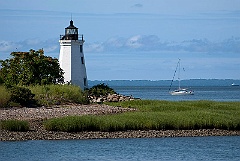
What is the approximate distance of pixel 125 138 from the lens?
36.8m

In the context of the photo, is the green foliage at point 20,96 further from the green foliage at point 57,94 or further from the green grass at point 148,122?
the green grass at point 148,122

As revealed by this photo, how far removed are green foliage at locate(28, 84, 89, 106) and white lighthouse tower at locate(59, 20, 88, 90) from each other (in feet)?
25.8

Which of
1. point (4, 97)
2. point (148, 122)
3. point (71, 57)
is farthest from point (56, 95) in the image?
point (148, 122)

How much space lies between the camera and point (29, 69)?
2168 inches

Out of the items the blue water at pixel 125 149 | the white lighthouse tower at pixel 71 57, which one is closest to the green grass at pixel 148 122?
the blue water at pixel 125 149

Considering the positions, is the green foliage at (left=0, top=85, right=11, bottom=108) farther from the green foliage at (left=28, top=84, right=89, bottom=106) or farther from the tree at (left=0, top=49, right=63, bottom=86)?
the tree at (left=0, top=49, right=63, bottom=86)

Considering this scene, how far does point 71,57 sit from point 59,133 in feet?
78.0

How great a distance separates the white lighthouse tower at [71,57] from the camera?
5953 centimetres

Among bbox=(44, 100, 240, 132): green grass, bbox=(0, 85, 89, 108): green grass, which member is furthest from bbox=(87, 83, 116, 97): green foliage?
bbox=(44, 100, 240, 132): green grass

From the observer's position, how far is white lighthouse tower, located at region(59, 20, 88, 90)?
195 ft

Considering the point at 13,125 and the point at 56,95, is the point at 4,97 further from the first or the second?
the point at 13,125

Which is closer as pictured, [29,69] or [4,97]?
[4,97]

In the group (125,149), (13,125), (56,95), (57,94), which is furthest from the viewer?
(57,94)

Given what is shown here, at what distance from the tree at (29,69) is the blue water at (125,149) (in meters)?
19.9
